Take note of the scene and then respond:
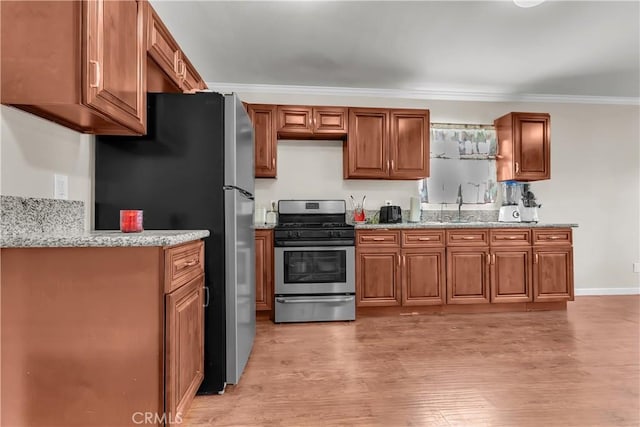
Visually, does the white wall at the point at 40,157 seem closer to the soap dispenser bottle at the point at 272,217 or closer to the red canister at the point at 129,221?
the red canister at the point at 129,221

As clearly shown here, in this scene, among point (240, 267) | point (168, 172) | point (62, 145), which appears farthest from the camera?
point (240, 267)

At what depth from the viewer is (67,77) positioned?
4.16 feet

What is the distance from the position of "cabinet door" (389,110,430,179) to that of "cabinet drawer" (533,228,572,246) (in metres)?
1.30

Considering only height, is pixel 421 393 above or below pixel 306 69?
below

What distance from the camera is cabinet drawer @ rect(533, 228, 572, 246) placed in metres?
3.64

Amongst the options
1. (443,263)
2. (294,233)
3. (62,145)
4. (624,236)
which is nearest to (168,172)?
(62,145)

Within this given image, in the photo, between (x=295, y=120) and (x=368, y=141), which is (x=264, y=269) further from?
(x=368, y=141)

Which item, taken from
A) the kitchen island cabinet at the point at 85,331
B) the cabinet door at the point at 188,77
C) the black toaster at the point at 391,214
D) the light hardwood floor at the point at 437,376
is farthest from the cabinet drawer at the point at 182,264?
the black toaster at the point at 391,214

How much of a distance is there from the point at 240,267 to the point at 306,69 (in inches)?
93.6

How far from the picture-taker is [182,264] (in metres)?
1.54

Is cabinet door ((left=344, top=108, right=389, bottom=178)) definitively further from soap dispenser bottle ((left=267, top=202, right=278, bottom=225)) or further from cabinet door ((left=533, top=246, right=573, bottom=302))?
cabinet door ((left=533, top=246, right=573, bottom=302))

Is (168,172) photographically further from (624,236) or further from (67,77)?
(624,236)

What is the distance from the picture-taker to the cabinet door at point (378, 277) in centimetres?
345

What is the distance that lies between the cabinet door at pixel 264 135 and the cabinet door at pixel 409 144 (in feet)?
4.28
